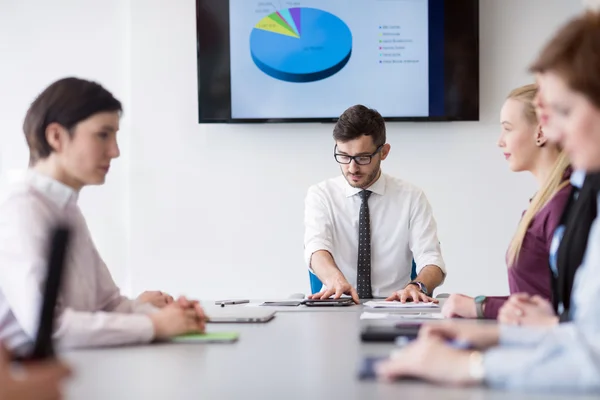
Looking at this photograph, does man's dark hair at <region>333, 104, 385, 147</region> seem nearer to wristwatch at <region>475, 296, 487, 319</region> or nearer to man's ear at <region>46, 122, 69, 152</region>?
wristwatch at <region>475, 296, 487, 319</region>

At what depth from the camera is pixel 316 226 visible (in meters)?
3.83

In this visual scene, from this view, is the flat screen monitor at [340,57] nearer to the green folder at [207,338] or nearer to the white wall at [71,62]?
the white wall at [71,62]

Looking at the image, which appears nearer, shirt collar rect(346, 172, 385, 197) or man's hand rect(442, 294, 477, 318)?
man's hand rect(442, 294, 477, 318)

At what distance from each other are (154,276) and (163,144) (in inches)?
31.4

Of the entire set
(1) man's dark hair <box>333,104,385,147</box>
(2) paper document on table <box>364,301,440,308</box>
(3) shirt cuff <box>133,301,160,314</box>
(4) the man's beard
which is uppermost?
(1) man's dark hair <box>333,104,385,147</box>

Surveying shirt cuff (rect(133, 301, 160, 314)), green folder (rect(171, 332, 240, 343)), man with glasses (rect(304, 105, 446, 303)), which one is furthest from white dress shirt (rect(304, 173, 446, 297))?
green folder (rect(171, 332, 240, 343))

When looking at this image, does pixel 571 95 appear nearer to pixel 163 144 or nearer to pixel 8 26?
pixel 163 144

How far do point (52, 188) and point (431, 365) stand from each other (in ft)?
3.78

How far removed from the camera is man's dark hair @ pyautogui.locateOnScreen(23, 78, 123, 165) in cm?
210

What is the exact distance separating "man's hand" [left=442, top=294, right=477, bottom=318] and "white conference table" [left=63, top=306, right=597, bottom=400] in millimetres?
428

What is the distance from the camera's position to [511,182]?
15.3 feet

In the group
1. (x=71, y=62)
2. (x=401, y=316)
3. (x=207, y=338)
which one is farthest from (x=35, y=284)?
(x=71, y=62)

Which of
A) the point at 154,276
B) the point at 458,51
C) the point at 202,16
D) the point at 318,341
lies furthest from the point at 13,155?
the point at 318,341

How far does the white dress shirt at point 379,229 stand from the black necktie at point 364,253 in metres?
0.07
